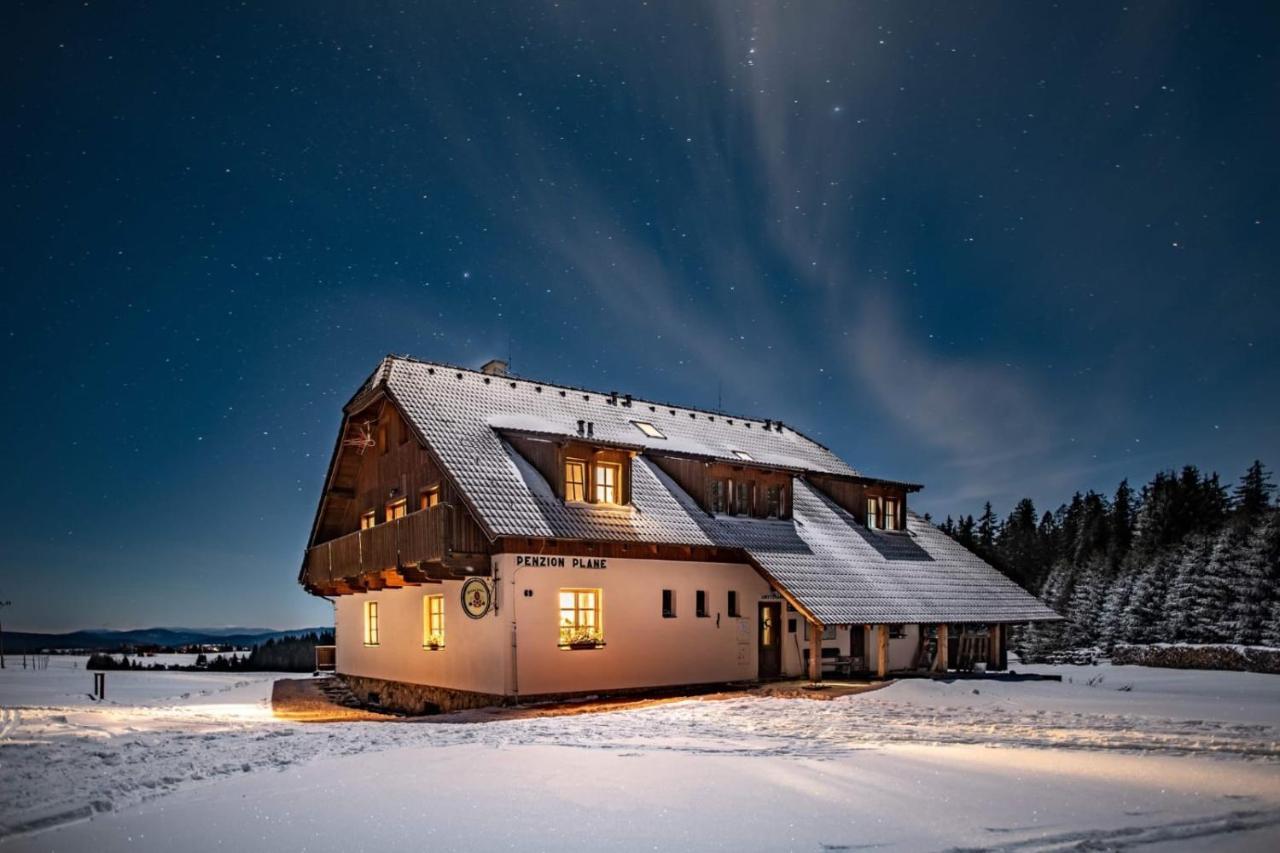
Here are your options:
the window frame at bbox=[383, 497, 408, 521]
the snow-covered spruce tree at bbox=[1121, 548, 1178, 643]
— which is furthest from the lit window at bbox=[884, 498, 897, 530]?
the snow-covered spruce tree at bbox=[1121, 548, 1178, 643]

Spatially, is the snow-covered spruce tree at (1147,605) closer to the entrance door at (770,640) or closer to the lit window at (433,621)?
the entrance door at (770,640)

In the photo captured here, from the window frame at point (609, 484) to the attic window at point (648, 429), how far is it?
4.25 m

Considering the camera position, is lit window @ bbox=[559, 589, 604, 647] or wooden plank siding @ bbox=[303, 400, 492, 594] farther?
lit window @ bbox=[559, 589, 604, 647]

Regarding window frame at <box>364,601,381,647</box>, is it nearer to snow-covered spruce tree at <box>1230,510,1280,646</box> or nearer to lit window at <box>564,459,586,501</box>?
lit window at <box>564,459,586,501</box>

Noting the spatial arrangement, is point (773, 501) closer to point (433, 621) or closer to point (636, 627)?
point (636, 627)

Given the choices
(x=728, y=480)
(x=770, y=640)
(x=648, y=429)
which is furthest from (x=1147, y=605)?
(x=648, y=429)

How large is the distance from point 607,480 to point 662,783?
14095 mm

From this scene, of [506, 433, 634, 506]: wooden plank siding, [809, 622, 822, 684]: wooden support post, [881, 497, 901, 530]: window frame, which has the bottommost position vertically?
[809, 622, 822, 684]: wooden support post

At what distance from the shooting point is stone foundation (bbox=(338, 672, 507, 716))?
2038 centimetres

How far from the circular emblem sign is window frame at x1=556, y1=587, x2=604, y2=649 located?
158 cm

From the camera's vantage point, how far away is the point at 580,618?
803 inches

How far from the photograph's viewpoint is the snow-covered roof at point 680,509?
20.8 meters

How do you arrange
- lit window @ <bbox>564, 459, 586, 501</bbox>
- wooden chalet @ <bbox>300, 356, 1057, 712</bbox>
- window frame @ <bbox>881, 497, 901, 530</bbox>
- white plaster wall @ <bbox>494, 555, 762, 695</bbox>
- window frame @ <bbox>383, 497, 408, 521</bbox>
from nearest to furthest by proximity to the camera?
white plaster wall @ <bbox>494, 555, 762, 695</bbox>
wooden chalet @ <bbox>300, 356, 1057, 712</bbox>
lit window @ <bbox>564, 459, 586, 501</bbox>
window frame @ <bbox>383, 497, 408, 521</bbox>
window frame @ <bbox>881, 497, 901, 530</bbox>

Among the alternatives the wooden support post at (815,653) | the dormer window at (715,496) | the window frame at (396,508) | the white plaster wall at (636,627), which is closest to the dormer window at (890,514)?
the dormer window at (715,496)
